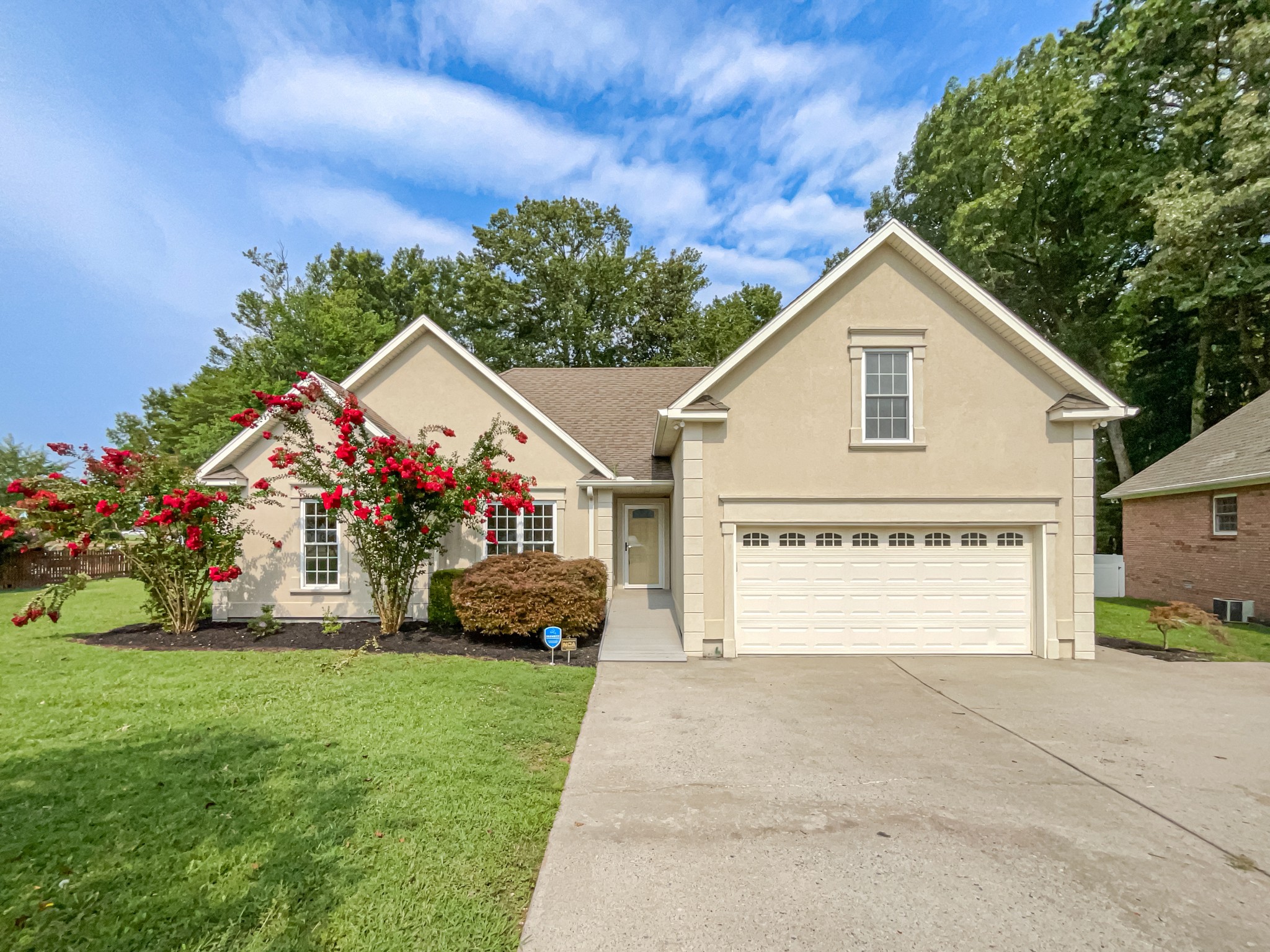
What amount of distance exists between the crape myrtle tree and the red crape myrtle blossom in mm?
1122

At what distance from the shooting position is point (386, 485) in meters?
10.4

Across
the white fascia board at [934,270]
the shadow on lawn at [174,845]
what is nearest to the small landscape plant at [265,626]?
the shadow on lawn at [174,845]

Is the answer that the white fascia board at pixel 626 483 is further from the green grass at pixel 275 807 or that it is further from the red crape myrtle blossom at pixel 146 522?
the red crape myrtle blossom at pixel 146 522

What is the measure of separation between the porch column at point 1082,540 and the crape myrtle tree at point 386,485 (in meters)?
9.47

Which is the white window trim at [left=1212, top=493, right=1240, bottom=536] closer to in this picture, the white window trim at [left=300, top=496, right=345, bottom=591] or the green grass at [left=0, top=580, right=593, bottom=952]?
the green grass at [left=0, top=580, right=593, bottom=952]

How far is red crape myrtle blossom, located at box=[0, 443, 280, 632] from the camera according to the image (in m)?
9.85

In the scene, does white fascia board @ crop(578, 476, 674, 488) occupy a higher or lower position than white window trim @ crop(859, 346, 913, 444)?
lower

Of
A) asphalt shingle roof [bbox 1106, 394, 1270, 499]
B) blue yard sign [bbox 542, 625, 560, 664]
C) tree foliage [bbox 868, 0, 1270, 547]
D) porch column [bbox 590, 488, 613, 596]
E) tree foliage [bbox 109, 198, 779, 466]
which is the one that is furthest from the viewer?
tree foliage [bbox 109, 198, 779, 466]

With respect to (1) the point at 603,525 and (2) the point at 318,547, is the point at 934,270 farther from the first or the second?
(2) the point at 318,547

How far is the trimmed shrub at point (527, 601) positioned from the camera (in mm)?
10125

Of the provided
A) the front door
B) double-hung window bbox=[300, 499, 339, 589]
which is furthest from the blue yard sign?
the front door

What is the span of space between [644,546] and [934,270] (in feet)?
31.9

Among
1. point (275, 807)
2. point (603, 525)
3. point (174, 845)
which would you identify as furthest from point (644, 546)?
point (174, 845)

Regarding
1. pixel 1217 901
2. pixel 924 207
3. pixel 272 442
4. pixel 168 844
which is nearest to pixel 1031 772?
pixel 1217 901
